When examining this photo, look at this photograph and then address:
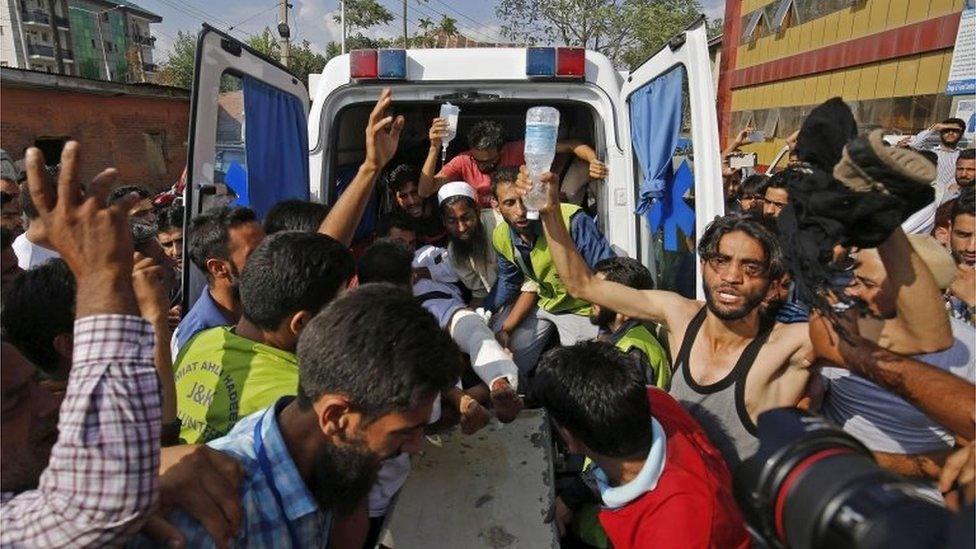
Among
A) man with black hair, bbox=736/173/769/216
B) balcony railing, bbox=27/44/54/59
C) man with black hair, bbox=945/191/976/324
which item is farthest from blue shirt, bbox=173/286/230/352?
balcony railing, bbox=27/44/54/59

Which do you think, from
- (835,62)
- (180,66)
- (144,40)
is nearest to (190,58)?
(180,66)

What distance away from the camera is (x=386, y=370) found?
1.17 metres

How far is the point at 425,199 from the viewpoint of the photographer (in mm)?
3963

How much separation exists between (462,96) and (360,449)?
239 cm

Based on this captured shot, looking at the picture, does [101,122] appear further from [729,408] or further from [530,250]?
[729,408]

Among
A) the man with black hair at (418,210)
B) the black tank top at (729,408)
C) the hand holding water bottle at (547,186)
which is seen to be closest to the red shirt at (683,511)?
the black tank top at (729,408)

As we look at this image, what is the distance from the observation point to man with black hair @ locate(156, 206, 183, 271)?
3.48 metres

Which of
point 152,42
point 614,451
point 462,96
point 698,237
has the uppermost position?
point 152,42

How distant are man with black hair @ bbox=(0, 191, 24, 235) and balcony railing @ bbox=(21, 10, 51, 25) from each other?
184 ft

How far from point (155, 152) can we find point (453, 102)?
18650 millimetres

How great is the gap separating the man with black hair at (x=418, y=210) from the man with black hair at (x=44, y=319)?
2281mm

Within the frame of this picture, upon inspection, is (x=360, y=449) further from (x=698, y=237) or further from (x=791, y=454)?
(x=698, y=237)

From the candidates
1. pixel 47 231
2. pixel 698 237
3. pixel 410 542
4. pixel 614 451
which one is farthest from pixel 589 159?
pixel 47 231

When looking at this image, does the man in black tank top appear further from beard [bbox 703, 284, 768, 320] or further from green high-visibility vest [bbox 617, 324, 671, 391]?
green high-visibility vest [bbox 617, 324, 671, 391]
